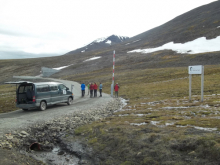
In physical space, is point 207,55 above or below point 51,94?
above

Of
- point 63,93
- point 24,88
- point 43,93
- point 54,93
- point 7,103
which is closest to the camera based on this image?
point 24,88

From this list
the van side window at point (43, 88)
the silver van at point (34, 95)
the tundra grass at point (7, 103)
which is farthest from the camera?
the tundra grass at point (7, 103)

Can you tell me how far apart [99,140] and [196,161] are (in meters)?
4.29

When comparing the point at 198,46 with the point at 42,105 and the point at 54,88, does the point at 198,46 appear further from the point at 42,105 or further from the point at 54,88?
the point at 42,105

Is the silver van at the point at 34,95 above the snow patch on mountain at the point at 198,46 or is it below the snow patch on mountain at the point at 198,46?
below

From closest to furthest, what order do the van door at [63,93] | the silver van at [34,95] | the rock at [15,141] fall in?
the rock at [15,141] → the silver van at [34,95] → the van door at [63,93]

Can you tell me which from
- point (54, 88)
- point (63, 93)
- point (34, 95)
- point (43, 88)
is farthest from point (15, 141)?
point (63, 93)

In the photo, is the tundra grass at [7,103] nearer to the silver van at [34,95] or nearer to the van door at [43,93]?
the silver van at [34,95]

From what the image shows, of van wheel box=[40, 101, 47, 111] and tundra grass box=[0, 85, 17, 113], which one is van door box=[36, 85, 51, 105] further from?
tundra grass box=[0, 85, 17, 113]

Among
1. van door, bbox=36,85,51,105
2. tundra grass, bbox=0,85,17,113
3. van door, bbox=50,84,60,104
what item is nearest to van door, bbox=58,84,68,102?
van door, bbox=50,84,60,104

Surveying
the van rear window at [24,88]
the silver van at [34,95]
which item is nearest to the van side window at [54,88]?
the silver van at [34,95]

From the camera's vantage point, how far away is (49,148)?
29.7 feet

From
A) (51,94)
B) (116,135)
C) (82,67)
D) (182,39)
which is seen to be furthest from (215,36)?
(116,135)

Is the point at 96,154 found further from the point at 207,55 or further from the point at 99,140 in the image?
the point at 207,55
